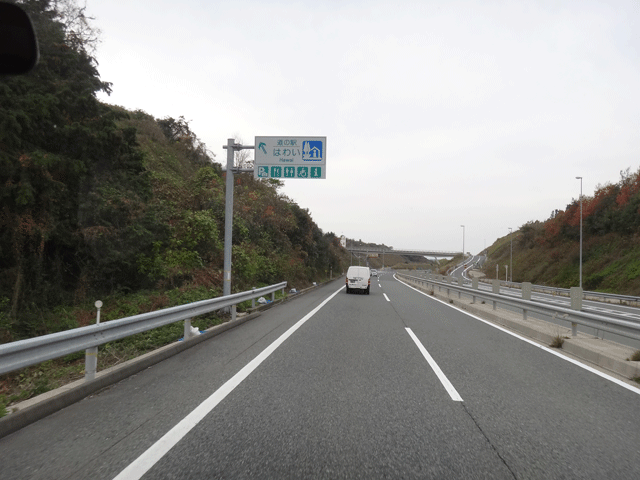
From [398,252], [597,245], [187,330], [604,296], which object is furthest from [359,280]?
[398,252]

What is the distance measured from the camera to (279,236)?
3344 cm

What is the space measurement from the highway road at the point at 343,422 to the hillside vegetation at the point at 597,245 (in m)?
35.7

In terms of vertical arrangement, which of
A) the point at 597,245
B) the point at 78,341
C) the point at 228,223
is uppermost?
the point at 597,245

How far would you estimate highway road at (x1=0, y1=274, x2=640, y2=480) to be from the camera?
3318 millimetres

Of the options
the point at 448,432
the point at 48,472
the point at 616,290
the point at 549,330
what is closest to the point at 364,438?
the point at 448,432

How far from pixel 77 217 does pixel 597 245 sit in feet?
171

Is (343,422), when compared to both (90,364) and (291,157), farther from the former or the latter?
(291,157)

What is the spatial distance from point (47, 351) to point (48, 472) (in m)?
1.89

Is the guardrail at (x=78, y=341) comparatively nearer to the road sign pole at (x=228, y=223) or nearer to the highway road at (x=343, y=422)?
the highway road at (x=343, y=422)

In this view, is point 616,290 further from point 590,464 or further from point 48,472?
point 48,472

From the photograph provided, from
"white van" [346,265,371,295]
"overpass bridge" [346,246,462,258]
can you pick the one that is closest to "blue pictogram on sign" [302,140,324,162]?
"white van" [346,265,371,295]

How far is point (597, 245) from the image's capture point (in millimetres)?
48156

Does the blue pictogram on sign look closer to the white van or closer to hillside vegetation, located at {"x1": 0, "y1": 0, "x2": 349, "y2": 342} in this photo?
hillside vegetation, located at {"x1": 0, "y1": 0, "x2": 349, "y2": 342}

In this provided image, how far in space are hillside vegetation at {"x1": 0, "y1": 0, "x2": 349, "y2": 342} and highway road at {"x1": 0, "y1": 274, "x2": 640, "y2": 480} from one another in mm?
8329
